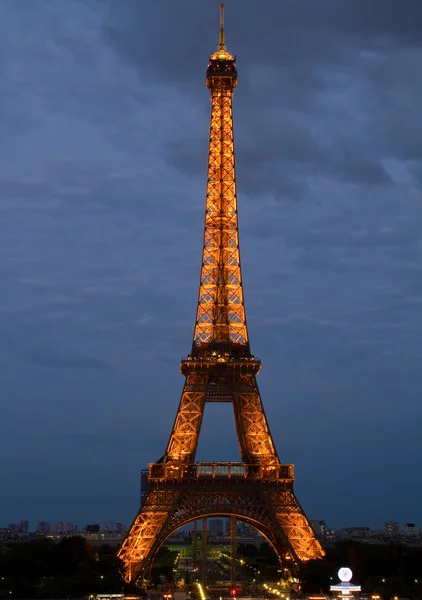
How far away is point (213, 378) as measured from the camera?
95.0m

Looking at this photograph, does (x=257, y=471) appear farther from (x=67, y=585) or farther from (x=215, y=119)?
(x=215, y=119)

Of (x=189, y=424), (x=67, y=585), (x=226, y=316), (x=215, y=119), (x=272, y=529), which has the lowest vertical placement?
(x=67, y=585)

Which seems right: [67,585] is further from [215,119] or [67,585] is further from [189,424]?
[215,119]

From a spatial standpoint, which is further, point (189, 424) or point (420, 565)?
point (420, 565)

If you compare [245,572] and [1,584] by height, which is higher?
[245,572]

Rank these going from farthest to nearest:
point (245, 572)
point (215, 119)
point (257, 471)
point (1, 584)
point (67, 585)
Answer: point (245, 572) → point (215, 119) → point (257, 471) → point (1, 584) → point (67, 585)

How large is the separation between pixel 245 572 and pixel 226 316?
8663 cm

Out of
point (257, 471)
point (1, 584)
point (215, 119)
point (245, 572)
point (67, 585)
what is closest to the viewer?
point (67, 585)

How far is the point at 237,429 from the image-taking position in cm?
9425

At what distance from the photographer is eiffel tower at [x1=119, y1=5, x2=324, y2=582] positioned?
89.4m

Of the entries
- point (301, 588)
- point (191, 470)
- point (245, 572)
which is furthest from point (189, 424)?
point (245, 572)

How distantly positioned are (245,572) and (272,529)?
279ft

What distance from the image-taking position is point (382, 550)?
105 meters

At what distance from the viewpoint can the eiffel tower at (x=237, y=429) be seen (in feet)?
293
